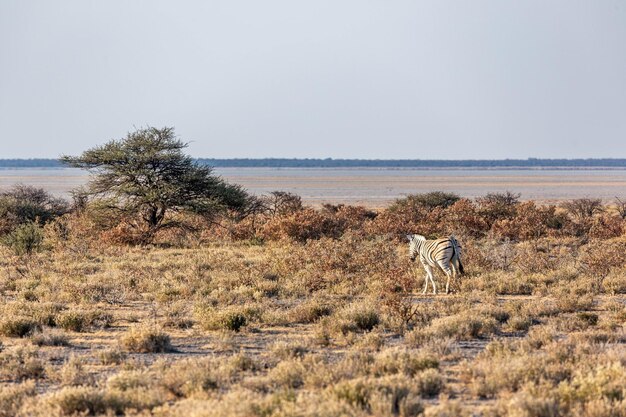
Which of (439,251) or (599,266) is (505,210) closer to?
(599,266)

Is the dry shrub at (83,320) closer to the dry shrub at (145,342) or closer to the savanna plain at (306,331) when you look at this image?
the savanna plain at (306,331)

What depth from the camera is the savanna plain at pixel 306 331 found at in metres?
8.32

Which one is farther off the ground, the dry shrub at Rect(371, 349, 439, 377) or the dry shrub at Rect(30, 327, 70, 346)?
the dry shrub at Rect(371, 349, 439, 377)

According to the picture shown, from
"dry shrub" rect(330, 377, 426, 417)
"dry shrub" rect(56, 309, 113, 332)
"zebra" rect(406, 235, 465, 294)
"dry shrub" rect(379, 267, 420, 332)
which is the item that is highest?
"zebra" rect(406, 235, 465, 294)

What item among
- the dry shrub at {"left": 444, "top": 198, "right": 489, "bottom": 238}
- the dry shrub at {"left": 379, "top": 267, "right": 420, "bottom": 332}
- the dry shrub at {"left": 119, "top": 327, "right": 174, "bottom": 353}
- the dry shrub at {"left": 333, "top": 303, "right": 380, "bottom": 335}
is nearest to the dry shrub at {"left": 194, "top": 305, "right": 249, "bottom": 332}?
the dry shrub at {"left": 119, "top": 327, "right": 174, "bottom": 353}

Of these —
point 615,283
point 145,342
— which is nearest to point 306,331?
point 145,342

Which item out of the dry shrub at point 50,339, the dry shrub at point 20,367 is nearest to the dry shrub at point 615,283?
the dry shrub at point 50,339

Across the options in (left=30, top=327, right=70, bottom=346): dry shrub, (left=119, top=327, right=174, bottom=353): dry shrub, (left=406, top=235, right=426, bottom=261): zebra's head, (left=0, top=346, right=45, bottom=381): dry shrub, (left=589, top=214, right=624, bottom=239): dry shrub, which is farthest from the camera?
(left=589, top=214, right=624, bottom=239): dry shrub

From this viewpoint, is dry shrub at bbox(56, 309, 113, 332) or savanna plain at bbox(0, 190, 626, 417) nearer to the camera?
savanna plain at bbox(0, 190, 626, 417)

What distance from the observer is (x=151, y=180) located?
28984 millimetres

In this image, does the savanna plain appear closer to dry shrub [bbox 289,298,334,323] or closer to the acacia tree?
dry shrub [bbox 289,298,334,323]

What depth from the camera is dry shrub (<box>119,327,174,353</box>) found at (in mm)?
11312

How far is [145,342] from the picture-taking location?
37.1ft

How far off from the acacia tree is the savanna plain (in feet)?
10.0
